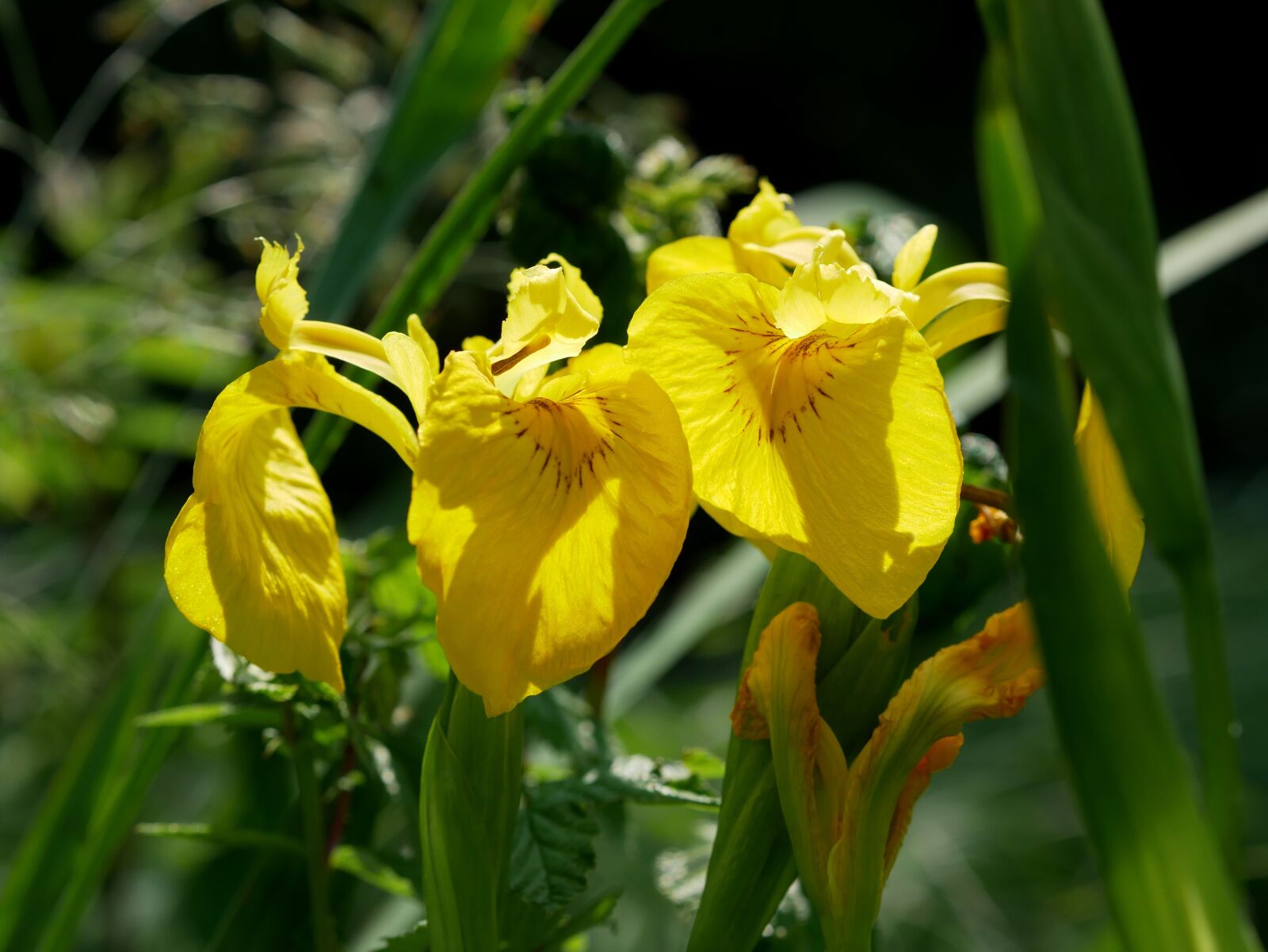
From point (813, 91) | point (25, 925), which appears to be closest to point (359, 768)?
point (25, 925)

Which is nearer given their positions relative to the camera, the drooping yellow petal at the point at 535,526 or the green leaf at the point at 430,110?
the drooping yellow petal at the point at 535,526

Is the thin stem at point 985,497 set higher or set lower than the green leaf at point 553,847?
higher

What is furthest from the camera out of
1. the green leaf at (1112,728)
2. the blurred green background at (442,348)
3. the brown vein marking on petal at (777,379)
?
the blurred green background at (442,348)

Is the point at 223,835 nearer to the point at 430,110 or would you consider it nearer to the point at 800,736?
the point at 800,736

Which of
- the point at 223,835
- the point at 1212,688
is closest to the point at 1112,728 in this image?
the point at 1212,688

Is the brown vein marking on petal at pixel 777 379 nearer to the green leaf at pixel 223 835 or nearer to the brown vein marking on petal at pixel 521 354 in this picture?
the brown vein marking on petal at pixel 521 354

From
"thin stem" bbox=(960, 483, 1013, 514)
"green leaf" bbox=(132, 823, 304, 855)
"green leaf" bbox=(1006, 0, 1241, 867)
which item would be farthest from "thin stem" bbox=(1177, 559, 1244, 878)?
"green leaf" bbox=(132, 823, 304, 855)

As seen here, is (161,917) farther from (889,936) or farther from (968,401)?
(968,401)

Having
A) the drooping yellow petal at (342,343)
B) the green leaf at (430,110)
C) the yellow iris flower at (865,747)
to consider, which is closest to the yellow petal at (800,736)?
the yellow iris flower at (865,747)
